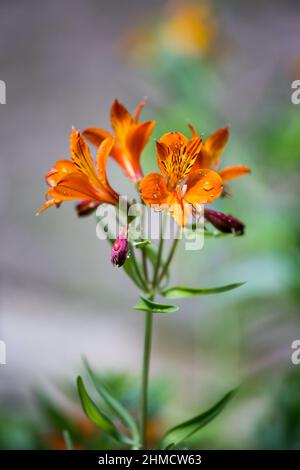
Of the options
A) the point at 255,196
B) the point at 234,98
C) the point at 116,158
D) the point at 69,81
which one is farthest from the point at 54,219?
the point at 116,158

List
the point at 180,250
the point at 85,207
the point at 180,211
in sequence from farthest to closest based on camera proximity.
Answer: the point at 180,250
the point at 85,207
the point at 180,211

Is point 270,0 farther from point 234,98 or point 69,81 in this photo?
point 69,81

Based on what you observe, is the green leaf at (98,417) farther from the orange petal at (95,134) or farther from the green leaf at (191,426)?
the orange petal at (95,134)
